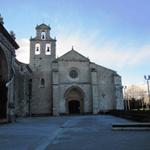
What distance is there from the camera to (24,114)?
37.2 metres

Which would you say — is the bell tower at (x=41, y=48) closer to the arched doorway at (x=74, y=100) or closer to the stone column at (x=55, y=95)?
the stone column at (x=55, y=95)

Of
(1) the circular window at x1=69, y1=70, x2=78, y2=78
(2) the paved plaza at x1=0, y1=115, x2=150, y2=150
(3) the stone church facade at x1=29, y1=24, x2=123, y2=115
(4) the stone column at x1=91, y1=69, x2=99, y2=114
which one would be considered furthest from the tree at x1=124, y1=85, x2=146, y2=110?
(2) the paved plaza at x1=0, y1=115, x2=150, y2=150

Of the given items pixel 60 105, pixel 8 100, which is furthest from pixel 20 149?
pixel 60 105

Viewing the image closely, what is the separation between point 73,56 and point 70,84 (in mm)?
5394

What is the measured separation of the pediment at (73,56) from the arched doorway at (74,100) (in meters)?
5.38

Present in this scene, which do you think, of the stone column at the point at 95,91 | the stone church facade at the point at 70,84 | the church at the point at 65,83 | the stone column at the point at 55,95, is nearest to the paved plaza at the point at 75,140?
the stone column at the point at 55,95

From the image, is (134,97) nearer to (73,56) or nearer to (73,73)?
(73,56)

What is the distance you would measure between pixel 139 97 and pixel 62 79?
4638cm

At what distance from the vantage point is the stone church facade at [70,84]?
42.2m

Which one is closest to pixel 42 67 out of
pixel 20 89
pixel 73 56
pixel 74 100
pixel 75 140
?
pixel 73 56

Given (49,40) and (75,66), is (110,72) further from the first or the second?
(49,40)

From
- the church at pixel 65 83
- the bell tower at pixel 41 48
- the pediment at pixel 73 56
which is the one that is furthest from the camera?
the bell tower at pixel 41 48

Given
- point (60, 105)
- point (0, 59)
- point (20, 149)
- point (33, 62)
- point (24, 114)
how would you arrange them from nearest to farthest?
point (20, 149) < point (0, 59) < point (24, 114) < point (60, 105) < point (33, 62)

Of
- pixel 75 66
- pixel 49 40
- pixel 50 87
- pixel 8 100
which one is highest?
pixel 49 40
